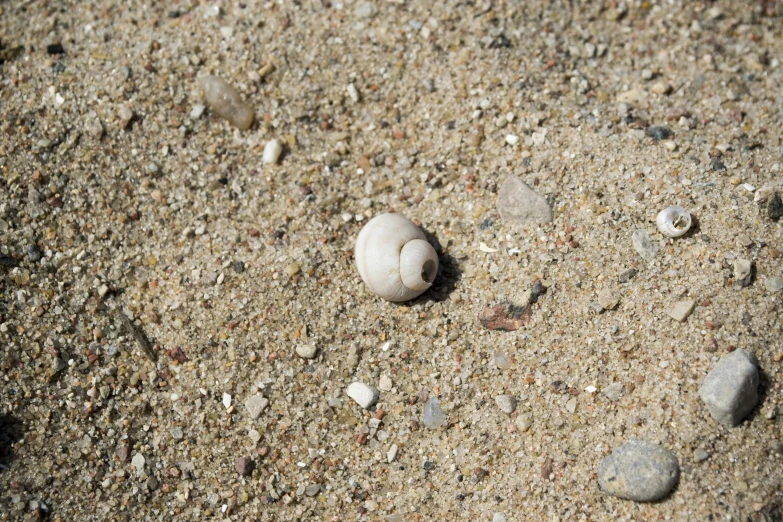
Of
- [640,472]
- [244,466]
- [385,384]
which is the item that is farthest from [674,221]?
[244,466]

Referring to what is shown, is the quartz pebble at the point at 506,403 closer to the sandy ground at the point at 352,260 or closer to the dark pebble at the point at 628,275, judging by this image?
the sandy ground at the point at 352,260

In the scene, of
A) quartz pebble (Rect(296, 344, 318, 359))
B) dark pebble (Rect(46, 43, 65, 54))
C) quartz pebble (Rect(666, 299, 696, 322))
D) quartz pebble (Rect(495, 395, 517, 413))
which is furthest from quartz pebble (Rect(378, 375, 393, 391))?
dark pebble (Rect(46, 43, 65, 54))

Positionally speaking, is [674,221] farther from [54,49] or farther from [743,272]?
Result: [54,49]

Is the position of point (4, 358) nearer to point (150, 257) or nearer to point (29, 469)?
point (29, 469)

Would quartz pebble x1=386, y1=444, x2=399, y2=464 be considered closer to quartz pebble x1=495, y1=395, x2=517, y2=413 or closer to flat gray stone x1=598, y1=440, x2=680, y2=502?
quartz pebble x1=495, y1=395, x2=517, y2=413

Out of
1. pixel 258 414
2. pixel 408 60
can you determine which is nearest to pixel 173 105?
pixel 408 60

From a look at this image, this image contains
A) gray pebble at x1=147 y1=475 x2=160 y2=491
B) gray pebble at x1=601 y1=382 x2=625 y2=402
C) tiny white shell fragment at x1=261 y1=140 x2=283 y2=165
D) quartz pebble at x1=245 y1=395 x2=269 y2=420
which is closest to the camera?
gray pebble at x1=601 y1=382 x2=625 y2=402
